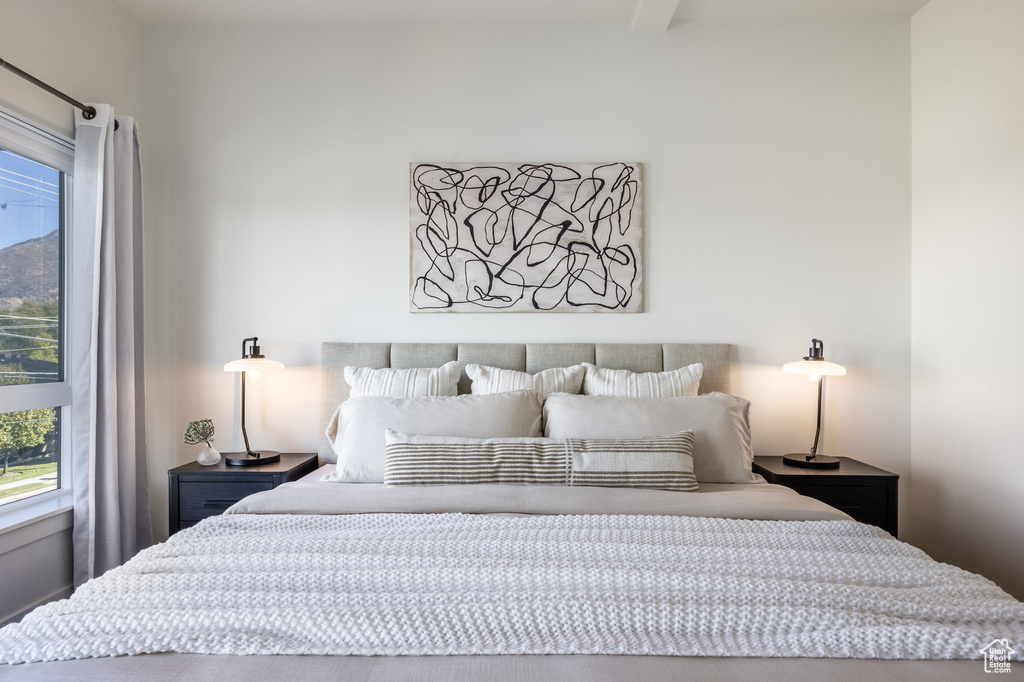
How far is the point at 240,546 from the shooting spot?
1537 mm

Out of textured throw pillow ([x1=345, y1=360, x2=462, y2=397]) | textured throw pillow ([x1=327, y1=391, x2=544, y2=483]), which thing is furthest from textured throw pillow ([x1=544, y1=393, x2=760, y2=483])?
textured throw pillow ([x1=345, y1=360, x2=462, y2=397])

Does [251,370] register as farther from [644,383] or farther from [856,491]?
[856,491]

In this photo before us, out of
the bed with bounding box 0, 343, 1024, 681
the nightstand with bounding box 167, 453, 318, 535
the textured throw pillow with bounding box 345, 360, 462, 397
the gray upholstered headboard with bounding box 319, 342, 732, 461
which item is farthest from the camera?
the gray upholstered headboard with bounding box 319, 342, 732, 461

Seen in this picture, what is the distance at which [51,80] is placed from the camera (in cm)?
249

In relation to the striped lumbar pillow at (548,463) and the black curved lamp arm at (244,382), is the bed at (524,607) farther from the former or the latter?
the black curved lamp arm at (244,382)

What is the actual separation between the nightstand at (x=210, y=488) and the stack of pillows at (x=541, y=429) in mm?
330

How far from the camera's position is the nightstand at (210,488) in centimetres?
267

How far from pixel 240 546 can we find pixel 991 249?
10.0ft

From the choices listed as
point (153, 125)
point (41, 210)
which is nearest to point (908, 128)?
point (153, 125)

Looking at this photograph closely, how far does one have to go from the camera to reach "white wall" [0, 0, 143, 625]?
2.30 metres

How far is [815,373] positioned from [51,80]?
3544 mm

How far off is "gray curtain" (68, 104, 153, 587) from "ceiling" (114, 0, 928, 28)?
68 cm

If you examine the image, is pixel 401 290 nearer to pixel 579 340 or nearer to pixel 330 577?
A: pixel 579 340

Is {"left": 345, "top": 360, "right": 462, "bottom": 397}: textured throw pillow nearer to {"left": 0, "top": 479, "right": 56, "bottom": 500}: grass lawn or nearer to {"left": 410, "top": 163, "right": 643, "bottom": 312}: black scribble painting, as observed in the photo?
{"left": 410, "top": 163, "right": 643, "bottom": 312}: black scribble painting
